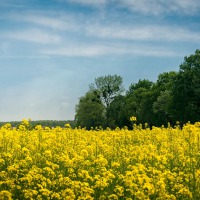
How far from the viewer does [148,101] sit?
7312cm

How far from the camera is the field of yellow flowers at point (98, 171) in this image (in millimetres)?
9484

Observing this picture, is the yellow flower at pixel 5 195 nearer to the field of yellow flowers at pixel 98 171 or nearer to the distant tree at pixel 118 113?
the field of yellow flowers at pixel 98 171

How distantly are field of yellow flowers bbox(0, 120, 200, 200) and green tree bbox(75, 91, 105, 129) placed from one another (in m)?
66.8

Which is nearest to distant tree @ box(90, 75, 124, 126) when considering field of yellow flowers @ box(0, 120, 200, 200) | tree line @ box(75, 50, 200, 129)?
tree line @ box(75, 50, 200, 129)

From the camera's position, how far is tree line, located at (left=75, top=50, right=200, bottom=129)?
53.3 m

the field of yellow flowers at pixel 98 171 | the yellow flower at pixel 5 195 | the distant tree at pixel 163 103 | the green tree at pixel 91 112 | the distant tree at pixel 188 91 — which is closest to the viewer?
the field of yellow flowers at pixel 98 171

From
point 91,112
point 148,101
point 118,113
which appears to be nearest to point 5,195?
point 148,101

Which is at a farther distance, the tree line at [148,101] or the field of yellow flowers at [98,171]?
→ the tree line at [148,101]

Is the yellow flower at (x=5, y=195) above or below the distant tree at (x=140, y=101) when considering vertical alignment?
below

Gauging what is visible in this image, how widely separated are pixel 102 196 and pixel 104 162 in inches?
79.1

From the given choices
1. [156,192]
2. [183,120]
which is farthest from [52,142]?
[183,120]

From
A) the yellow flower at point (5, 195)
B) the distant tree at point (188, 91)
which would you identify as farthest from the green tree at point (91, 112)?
the yellow flower at point (5, 195)

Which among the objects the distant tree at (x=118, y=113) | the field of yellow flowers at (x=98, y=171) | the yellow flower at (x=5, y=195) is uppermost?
the distant tree at (x=118, y=113)

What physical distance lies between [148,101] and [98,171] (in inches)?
2449
